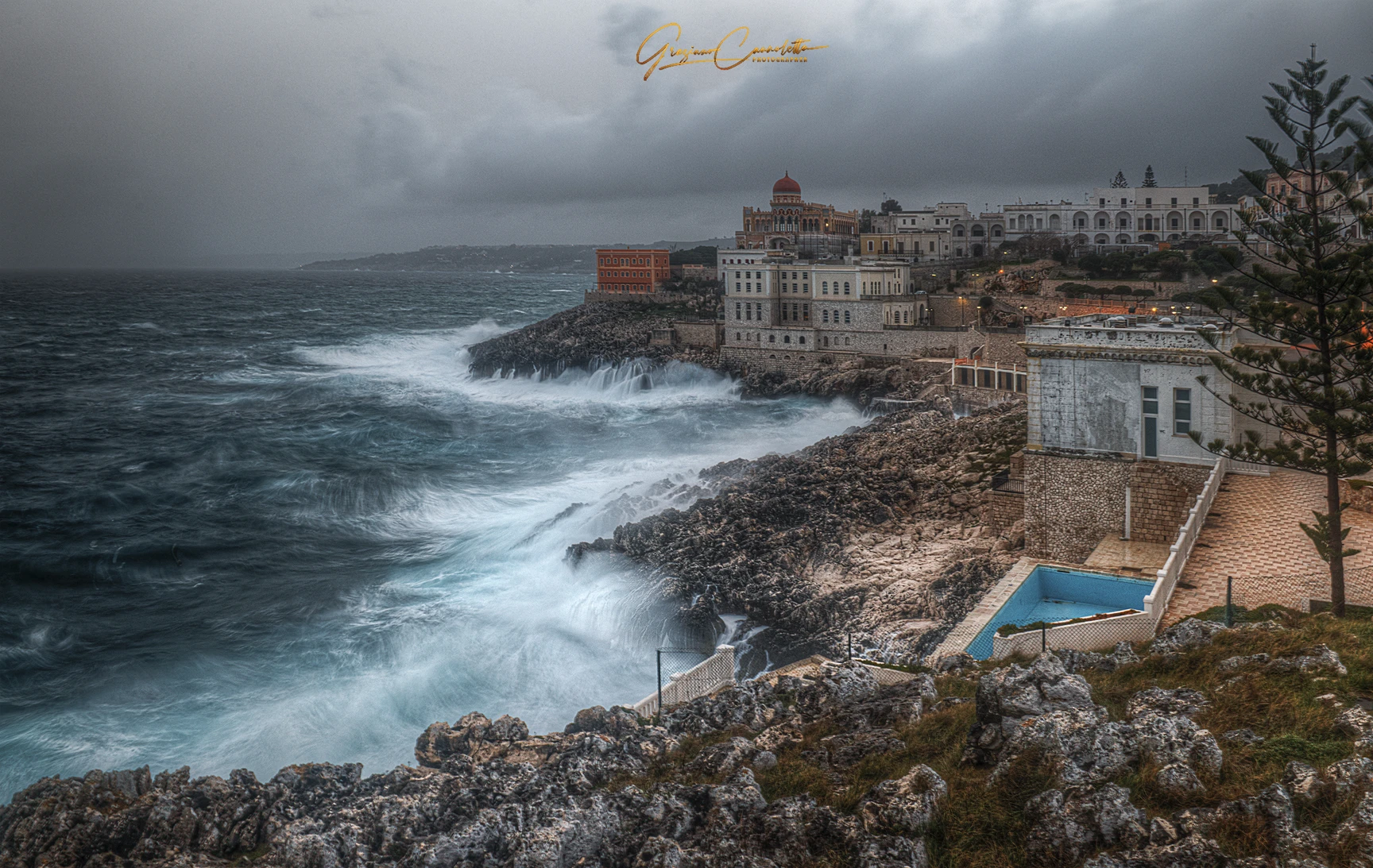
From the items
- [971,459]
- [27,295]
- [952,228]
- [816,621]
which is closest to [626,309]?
[952,228]

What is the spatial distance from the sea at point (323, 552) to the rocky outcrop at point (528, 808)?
3545mm

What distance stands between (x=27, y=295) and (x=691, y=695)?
512 ft

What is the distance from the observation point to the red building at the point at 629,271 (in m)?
84.9

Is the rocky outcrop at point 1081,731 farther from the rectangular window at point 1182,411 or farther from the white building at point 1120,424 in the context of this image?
the rectangular window at point 1182,411

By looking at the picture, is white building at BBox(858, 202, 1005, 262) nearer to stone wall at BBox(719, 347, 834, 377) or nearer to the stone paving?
stone wall at BBox(719, 347, 834, 377)

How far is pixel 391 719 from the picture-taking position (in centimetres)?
1798

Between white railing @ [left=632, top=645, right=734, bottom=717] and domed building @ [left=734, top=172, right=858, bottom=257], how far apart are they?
66135 mm

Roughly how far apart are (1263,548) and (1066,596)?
308 centimetres

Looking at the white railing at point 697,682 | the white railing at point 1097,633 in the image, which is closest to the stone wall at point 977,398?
the white railing at point 697,682

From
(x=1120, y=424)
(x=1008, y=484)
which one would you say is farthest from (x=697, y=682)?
(x=1008, y=484)

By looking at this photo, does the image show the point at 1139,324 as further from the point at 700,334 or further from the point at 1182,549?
the point at 700,334

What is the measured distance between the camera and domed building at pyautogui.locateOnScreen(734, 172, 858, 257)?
81875 mm

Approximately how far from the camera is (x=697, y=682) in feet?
50.4

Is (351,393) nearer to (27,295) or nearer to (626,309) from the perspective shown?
(626,309)
